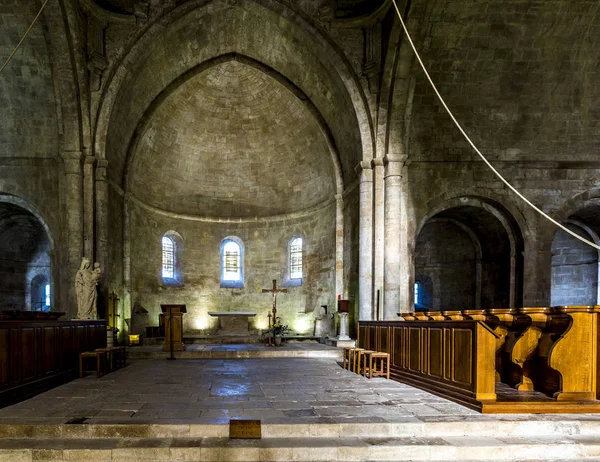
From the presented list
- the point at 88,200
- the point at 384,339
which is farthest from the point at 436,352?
the point at 88,200

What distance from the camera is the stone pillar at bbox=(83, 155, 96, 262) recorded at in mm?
12688

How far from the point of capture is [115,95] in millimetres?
13242

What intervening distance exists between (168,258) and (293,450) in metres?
15.8

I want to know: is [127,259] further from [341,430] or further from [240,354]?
[341,430]

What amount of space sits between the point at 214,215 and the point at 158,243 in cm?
291

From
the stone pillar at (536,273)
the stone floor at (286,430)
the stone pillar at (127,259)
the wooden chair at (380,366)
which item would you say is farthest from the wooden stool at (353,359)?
the stone pillar at (127,259)

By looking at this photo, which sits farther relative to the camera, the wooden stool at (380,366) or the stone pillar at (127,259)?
the stone pillar at (127,259)

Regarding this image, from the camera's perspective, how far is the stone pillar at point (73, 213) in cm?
1245

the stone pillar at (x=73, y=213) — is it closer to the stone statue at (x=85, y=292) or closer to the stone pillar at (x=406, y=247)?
the stone statue at (x=85, y=292)

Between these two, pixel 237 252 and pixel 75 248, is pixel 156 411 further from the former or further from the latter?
pixel 237 252

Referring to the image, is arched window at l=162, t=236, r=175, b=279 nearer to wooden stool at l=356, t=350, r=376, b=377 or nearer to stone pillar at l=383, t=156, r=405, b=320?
stone pillar at l=383, t=156, r=405, b=320

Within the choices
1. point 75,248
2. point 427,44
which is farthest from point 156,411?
point 427,44

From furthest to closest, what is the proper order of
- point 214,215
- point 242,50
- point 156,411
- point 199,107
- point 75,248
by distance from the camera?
point 214,215 → point 199,107 → point 242,50 → point 75,248 → point 156,411

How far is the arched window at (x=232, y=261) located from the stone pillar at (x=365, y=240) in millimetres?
8029
